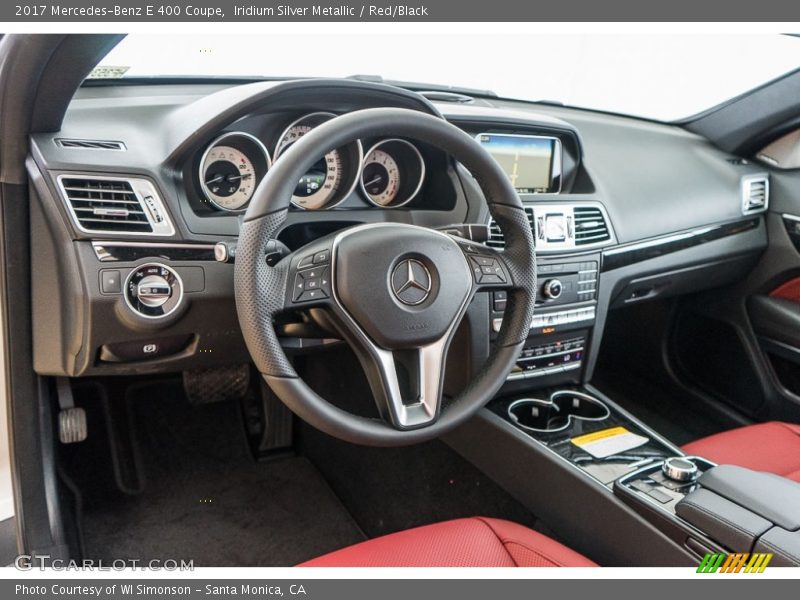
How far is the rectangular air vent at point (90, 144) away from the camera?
125 cm

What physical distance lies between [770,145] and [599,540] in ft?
5.53

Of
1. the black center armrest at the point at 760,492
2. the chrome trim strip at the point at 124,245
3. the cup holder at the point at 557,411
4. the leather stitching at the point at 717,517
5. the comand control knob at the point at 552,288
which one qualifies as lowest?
the cup holder at the point at 557,411

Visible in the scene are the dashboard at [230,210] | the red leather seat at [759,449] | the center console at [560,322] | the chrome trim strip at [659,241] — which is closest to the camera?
the dashboard at [230,210]

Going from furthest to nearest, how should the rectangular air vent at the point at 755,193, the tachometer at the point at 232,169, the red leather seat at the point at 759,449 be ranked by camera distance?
the rectangular air vent at the point at 755,193
the red leather seat at the point at 759,449
the tachometer at the point at 232,169

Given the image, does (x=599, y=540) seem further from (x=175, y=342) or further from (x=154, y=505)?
(x=154, y=505)

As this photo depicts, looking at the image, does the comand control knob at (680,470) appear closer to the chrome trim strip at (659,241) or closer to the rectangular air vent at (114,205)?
the chrome trim strip at (659,241)

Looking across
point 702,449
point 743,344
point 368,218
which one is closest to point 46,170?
point 368,218

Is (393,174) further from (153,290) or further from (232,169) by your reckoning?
(153,290)

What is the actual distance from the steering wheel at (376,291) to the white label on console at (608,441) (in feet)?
1.19

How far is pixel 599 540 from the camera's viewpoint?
1342 millimetres

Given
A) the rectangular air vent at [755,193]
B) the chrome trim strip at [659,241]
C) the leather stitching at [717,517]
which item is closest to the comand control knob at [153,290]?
the leather stitching at [717,517]

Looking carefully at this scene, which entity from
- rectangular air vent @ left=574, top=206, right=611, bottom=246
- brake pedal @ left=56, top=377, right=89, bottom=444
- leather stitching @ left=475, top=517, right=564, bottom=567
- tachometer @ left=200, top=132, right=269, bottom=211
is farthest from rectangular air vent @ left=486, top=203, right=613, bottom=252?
brake pedal @ left=56, top=377, right=89, bottom=444

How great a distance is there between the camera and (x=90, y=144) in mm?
1276

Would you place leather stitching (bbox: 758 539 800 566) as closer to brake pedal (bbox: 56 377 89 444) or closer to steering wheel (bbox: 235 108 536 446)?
steering wheel (bbox: 235 108 536 446)
